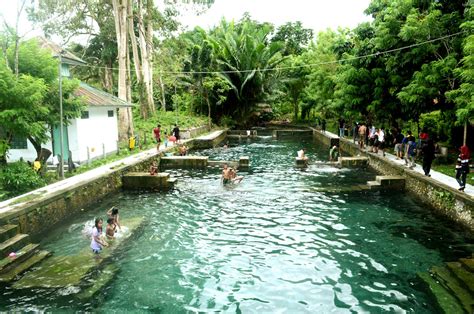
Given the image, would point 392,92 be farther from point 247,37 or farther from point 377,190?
point 247,37

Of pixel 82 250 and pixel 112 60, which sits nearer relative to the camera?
pixel 82 250

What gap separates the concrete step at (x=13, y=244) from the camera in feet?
34.2

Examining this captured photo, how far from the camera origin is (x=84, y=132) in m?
22.3

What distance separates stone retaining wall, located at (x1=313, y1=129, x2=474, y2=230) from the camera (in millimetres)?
13172

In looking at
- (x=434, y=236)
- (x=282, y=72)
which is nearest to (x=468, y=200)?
(x=434, y=236)

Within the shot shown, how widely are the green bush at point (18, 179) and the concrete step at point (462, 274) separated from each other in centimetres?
1333

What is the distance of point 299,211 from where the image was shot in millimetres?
15438

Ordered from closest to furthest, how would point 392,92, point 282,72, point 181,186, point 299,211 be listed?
point 299,211 < point 181,186 < point 392,92 < point 282,72

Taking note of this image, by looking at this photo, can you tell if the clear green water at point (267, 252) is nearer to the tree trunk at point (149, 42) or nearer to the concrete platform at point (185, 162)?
the concrete platform at point (185, 162)

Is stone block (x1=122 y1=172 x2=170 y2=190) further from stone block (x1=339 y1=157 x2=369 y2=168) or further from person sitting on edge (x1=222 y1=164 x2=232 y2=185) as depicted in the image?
stone block (x1=339 y1=157 x2=369 y2=168)

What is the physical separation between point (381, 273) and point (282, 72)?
145 ft

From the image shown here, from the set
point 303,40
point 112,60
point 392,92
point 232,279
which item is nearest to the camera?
point 232,279

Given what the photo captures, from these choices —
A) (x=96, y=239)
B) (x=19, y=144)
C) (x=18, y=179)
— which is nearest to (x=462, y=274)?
(x=96, y=239)

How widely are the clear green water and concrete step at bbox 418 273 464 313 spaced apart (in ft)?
0.69
